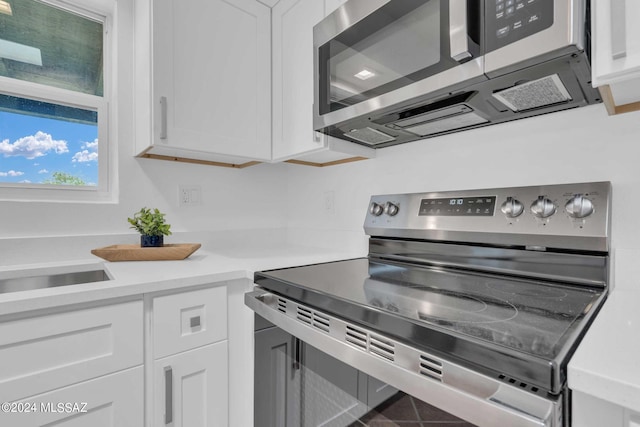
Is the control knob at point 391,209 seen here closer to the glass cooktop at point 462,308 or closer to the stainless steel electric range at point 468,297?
the stainless steel electric range at point 468,297

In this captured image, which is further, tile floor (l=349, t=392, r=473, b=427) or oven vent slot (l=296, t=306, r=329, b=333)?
oven vent slot (l=296, t=306, r=329, b=333)

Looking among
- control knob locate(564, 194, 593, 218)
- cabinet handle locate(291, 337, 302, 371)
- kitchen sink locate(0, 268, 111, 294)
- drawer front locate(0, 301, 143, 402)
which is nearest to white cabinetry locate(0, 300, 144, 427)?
drawer front locate(0, 301, 143, 402)

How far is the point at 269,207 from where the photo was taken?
79.7 inches

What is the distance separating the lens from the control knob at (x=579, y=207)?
2.76 feet

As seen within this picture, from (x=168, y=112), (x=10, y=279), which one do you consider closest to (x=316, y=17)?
(x=168, y=112)

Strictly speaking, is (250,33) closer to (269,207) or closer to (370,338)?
(269,207)

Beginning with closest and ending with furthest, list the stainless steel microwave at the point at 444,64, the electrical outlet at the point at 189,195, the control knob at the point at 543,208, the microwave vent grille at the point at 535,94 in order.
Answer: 1. the stainless steel microwave at the point at 444,64
2. the microwave vent grille at the point at 535,94
3. the control knob at the point at 543,208
4. the electrical outlet at the point at 189,195

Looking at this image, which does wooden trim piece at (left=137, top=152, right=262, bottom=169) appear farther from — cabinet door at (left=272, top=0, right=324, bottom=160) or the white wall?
the white wall

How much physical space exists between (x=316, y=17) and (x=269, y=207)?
110cm

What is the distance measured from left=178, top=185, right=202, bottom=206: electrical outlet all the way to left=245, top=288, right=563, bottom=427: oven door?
2.91ft

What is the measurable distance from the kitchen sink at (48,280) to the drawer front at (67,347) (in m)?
0.33

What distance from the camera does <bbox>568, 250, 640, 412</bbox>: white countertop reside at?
1.25 feet

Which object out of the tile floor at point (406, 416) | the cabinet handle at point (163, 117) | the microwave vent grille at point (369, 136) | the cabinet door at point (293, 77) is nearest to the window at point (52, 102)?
the cabinet handle at point (163, 117)

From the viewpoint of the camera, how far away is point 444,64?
845 mm
